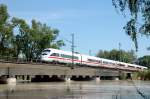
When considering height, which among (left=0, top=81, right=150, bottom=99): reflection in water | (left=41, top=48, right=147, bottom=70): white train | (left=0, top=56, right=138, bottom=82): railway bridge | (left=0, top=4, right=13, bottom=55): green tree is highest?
(left=0, top=4, right=13, bottom=55): green tree

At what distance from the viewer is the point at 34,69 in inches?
3327

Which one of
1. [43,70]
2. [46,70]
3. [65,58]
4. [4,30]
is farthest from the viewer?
[4,30]

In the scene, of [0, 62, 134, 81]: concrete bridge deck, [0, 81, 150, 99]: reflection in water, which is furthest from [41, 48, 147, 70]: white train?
[0, 81, 150, 99]: reflection in water

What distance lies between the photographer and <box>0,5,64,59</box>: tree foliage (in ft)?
381

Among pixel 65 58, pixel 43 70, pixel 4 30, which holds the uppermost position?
pixel 4 30

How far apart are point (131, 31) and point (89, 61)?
101 metres

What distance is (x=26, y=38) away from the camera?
128m

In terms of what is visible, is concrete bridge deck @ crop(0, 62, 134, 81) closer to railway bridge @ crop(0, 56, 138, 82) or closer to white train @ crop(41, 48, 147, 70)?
railway bridge @ crop(0, 56, 138, 82)

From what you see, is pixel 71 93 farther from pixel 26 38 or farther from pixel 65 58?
pixel 26 38

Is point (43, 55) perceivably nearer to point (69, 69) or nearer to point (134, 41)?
point (69, 69)

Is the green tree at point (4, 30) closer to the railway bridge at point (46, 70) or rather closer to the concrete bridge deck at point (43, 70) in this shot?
the railway bridge at point (46, 70)

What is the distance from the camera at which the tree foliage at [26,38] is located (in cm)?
11606

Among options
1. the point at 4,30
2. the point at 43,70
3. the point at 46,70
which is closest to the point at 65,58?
the point at 46,70

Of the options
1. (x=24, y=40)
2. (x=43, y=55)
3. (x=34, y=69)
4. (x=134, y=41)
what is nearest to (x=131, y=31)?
(x=134, y=41)
